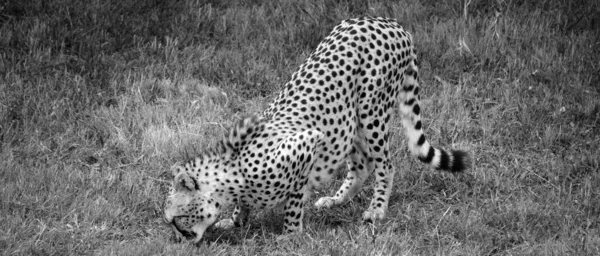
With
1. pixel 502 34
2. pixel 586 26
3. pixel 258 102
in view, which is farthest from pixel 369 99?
pixel 586 26

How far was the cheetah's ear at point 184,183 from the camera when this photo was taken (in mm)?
4859

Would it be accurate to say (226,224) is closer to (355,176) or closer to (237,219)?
(237,219)

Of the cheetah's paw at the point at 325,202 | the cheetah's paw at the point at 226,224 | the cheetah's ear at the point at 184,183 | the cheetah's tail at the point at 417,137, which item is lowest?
the cheetah's paw at the point at 226,224

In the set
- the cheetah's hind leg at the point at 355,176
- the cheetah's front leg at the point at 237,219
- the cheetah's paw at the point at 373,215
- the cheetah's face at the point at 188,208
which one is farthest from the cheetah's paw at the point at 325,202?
the cheetah's face at the point at 188,208

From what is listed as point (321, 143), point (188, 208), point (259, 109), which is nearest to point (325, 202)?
point (321, 143)

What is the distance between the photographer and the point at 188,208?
4.88 m

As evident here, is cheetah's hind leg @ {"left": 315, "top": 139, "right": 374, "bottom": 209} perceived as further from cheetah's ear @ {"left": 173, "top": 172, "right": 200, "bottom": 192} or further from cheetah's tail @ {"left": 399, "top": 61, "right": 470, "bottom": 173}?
cheetah's ear @ {"left": 173, "top": 172, "right": 200, "bottom": 192}

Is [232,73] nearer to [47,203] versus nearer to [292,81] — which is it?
[292,81]

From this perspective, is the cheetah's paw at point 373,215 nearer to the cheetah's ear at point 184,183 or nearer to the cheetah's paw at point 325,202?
the cheetah's paw at point 325,202

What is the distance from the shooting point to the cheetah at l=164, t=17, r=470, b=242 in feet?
16.2

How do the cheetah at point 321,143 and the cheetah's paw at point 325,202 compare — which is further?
the cheetah's paw at point 325,202

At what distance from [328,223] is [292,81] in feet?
2.89

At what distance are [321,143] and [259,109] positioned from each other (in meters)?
1.25

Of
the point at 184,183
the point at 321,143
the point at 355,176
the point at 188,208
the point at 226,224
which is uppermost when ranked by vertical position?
the point at 321,143
